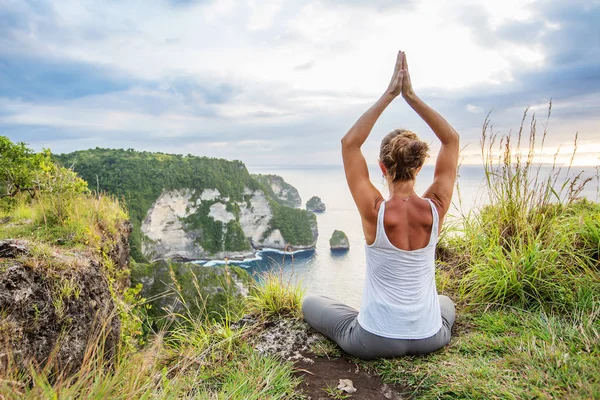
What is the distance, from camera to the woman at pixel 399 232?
244 centimetres

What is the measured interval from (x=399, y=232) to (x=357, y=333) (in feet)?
2.74

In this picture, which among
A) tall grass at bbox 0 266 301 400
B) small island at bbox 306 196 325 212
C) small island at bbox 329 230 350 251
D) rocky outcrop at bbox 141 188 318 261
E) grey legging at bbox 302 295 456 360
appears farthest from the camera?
small island at bbox 306 196 325 212

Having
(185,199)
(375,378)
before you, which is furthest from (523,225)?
(185,199)

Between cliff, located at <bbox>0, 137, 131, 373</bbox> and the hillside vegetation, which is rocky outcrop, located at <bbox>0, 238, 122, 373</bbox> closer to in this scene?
cliff, located at <bbox>0, 137, 131, 373</bbox>

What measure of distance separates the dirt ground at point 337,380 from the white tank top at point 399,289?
0.32 m

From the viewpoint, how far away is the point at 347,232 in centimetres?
8569

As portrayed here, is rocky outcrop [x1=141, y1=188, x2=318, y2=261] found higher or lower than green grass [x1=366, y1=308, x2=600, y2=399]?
lower

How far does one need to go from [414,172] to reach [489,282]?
1634 millimetres

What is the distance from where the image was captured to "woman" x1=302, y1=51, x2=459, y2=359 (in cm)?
244

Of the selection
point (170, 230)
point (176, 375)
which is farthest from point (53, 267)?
point (170, 230)

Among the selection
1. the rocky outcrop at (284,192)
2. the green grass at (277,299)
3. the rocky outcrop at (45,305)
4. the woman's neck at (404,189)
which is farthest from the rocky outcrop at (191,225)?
the woman's neck at (404,189)

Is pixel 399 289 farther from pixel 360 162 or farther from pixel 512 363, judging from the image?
pixel 360 162

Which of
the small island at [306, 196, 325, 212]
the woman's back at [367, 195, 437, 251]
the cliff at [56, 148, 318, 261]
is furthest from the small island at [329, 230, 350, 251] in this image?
the woman's back at [367, 195, 437, 251]

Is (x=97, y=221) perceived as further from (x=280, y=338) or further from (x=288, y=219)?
(x=288, y=219)
